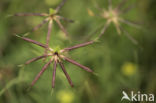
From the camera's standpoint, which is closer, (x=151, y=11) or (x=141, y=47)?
(x=141, y=47)

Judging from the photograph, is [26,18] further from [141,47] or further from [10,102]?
[141,47]

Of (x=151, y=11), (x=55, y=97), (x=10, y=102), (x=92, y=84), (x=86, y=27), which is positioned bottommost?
(x=10, y=102)

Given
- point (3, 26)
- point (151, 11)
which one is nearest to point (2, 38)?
point (3, 26)

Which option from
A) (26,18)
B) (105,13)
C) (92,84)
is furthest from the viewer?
(26,18)

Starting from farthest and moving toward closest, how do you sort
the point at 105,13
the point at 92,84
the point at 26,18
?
the point at 26,18 → the point at 92,84 → the point at 105,13

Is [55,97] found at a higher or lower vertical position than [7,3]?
lower

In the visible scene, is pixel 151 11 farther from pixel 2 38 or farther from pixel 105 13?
pixel 2 38

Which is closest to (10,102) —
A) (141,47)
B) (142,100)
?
(142,100)
